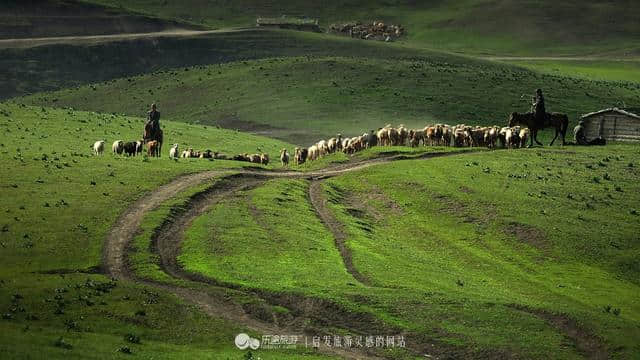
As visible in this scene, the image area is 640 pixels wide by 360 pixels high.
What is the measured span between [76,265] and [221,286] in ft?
18.3

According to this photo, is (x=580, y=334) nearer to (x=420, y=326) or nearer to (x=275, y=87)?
(x=420, y=326)

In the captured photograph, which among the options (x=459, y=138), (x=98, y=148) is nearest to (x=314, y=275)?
→ (x=98, y=148)

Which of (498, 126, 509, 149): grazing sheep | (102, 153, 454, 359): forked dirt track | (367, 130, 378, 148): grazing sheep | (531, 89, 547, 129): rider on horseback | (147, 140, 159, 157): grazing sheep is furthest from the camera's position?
(531, 89, 547, 129): rider on horseback

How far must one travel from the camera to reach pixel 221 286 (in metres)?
39.3

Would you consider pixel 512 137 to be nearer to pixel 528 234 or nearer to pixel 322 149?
pixel 322 149

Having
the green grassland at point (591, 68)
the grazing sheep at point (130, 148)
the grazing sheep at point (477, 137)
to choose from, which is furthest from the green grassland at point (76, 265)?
the green grassland at point (591, 68)

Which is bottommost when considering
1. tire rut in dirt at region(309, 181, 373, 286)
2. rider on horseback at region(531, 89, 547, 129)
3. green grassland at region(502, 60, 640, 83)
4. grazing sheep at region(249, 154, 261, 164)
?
tire rut in dirt at region(309, 181, 373, 286)

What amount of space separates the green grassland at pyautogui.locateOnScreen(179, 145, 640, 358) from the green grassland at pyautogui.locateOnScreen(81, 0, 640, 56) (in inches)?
4350

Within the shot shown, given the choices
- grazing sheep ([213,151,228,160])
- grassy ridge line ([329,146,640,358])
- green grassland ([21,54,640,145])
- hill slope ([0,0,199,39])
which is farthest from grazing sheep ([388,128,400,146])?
hill slope ([0,0,199,39])

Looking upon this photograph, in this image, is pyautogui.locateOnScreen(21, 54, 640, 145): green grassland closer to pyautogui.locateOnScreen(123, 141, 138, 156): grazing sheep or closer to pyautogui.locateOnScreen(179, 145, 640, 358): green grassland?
pyautogui.locateOnScreen(123, 141, 138, 156): grazing sheep

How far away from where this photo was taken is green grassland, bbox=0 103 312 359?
32.3 metres

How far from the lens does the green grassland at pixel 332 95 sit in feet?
333

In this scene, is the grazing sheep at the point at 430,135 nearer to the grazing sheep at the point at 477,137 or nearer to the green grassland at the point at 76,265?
the grazing sheep at the point at 477,137

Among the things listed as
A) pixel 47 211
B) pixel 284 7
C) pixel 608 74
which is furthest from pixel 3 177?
pixel 284 7
